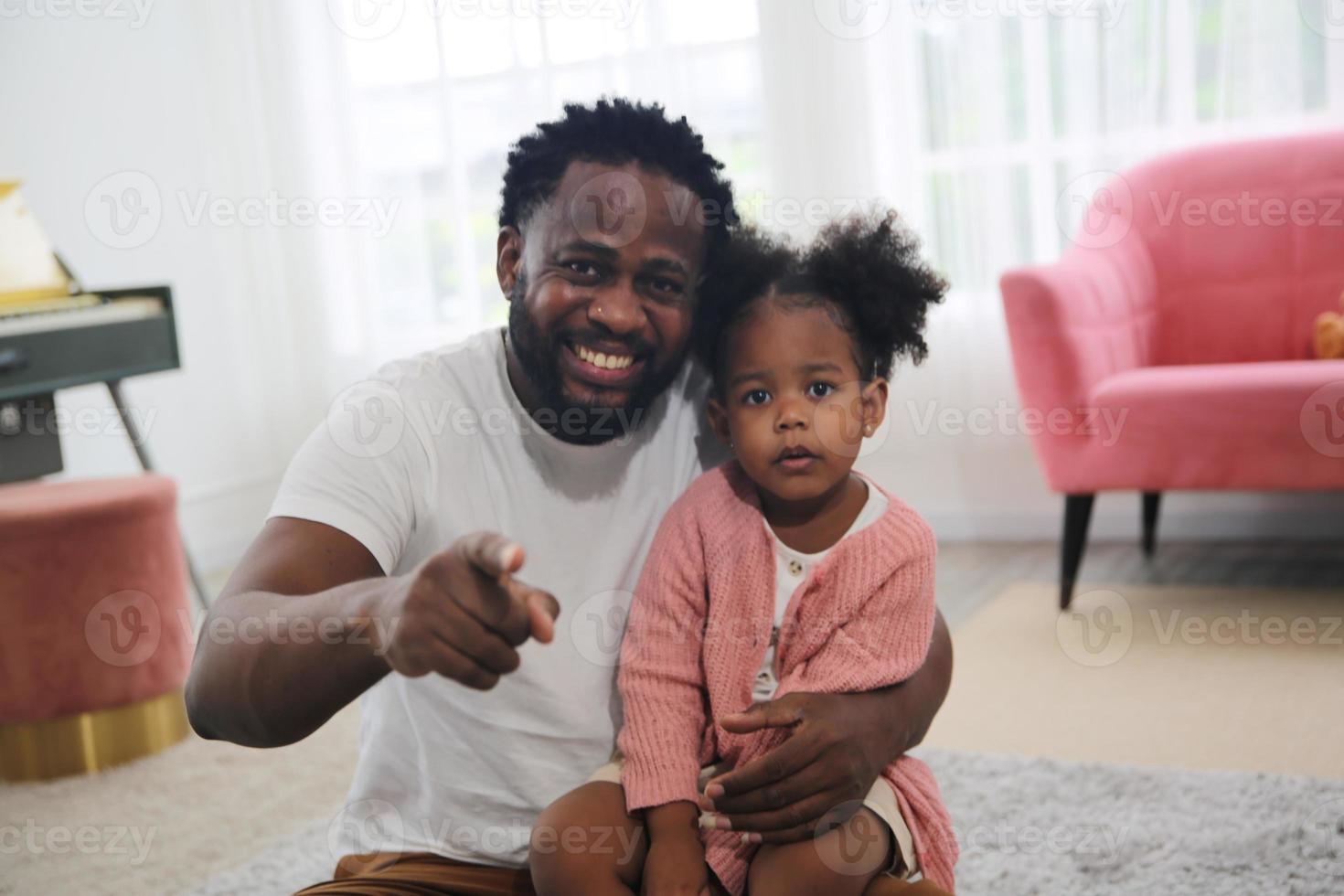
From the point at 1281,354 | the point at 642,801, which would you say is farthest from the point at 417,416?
the point at 1281,354

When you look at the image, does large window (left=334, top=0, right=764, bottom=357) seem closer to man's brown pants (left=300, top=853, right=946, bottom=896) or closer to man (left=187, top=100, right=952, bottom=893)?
man (left=187, top=100, right=952, bottom=893)

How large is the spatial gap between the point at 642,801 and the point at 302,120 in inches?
140

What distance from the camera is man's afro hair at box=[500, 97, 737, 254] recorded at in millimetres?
1282

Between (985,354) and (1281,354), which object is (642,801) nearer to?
(1281,354)

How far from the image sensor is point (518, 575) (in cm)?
127

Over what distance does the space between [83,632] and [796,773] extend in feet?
5.70

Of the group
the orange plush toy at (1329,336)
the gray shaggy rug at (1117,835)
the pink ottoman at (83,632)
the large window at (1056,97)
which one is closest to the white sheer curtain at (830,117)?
the large window at (1056,97)

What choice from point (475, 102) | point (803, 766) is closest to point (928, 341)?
point (475, 102)

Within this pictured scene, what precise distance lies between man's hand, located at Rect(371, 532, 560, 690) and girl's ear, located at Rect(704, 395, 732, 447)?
57 cm

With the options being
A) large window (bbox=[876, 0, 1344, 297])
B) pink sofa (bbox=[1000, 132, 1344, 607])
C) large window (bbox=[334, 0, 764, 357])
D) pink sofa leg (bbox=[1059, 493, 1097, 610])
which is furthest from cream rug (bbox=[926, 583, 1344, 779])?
large window (bbox=[334, 0, 764, 357])

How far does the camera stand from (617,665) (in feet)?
4.20

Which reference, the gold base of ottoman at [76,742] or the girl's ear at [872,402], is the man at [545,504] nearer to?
the girl's ear at [872,402]

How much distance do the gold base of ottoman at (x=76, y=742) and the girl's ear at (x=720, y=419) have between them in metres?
1.58

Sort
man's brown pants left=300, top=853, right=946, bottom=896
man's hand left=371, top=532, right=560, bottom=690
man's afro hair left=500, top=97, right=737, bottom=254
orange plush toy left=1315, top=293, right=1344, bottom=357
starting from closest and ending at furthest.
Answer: man's hand left=371, top=532, right=560, bottom=690
man's brown pants left=300, top=853, right=946, bottom=896
man's afro hair left=500, top=97, right=737, bottom=254
orange plush toy left=1315, top=293, right=1344, bottom=357
